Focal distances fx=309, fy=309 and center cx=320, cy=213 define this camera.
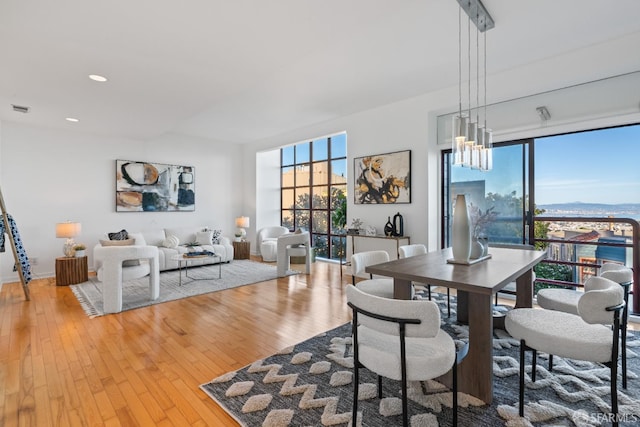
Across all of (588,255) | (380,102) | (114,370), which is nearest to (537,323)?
(588,255)

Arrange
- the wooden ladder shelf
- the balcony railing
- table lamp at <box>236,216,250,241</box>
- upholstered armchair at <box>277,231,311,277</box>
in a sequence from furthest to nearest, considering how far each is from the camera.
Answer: table lamp at <box>236,216,250,241</box>
upholstered armchair at <box>277,231,311,277</box>
the wooden ladder shelf
the balcony railing

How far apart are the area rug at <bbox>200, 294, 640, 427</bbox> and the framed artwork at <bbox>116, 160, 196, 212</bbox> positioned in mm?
5378

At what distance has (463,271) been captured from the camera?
6.96ft

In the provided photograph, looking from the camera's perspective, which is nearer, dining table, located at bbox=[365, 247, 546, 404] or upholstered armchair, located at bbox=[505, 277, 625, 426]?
upholstered armchair, located at bbox=[505, 277, 625, 426]

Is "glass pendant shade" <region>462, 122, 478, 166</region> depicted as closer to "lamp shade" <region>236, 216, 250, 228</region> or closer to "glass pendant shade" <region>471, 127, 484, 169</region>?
"glass pendant shade" <region>471, 127, 484, 169</region>

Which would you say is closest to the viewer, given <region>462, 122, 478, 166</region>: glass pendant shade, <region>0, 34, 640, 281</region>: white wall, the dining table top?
the dining table top

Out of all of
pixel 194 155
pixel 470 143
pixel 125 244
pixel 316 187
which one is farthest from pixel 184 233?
pixel 470 143

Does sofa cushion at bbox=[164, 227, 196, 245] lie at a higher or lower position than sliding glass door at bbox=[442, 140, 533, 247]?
lower

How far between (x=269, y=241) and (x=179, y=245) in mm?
1922

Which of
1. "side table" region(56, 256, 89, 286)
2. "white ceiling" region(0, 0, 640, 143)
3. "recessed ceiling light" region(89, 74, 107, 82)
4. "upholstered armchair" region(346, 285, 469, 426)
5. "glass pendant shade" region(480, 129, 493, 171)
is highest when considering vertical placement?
"white ceiling" region(0, 0, 640, 143)

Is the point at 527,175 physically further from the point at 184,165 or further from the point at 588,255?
the point at 184,165

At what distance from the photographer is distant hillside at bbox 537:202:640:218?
11.4 feet

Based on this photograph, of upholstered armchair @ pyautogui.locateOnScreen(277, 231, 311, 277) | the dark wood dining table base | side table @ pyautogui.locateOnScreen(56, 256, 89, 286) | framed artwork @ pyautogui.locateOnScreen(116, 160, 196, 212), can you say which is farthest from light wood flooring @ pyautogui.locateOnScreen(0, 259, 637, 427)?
framed artwork @ pyautogui.locateOnScreen(116, 160, 196, 212)

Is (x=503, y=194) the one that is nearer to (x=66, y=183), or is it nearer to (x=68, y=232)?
(x=68, y=232)
